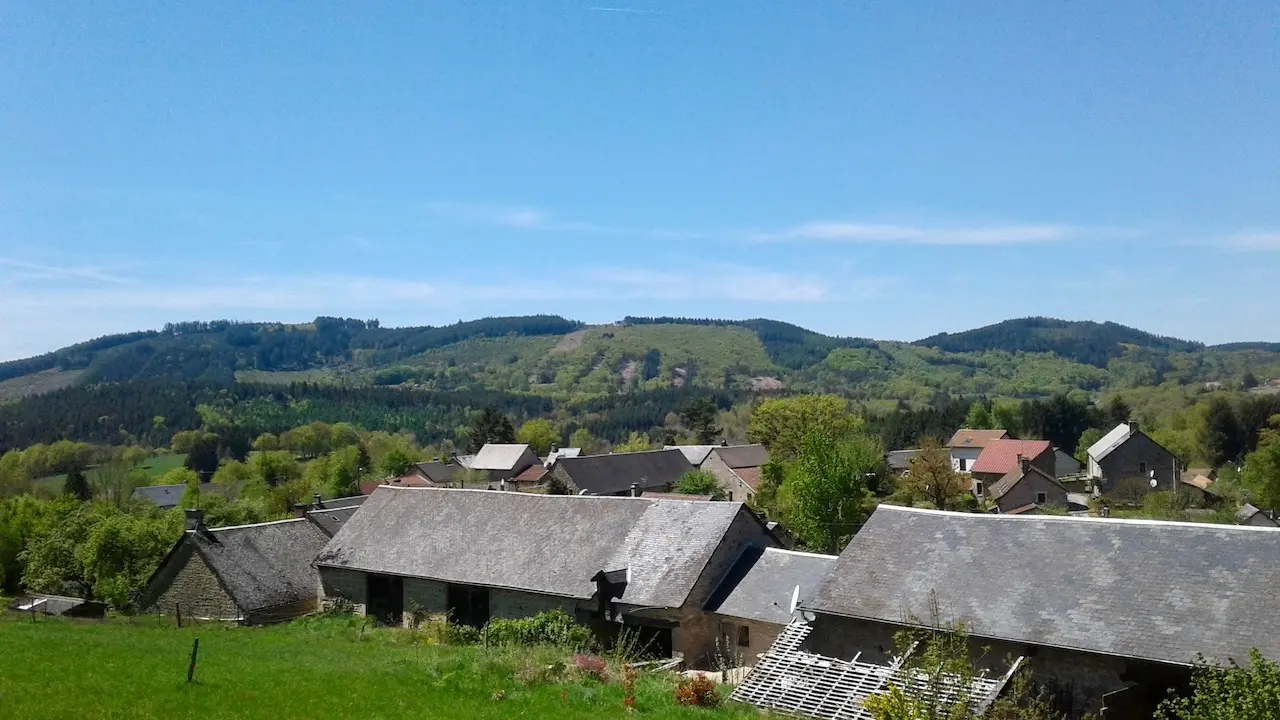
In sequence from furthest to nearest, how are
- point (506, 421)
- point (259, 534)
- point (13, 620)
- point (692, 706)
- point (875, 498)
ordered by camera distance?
point (506, 421) < point (875, 498) < point (259, 534) < point (13, 620) < point (692, 706)

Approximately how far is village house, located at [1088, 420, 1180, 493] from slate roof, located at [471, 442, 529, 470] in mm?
55441

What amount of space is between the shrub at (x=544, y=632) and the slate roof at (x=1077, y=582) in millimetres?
7838

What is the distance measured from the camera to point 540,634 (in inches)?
1107

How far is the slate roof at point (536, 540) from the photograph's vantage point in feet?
97.5

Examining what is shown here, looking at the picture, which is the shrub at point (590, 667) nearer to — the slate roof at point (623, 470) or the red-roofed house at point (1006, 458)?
the slate roof at point (623, 470)

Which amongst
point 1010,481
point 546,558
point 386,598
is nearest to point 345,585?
point 386,598

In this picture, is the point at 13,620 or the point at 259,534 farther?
the point at 259,534

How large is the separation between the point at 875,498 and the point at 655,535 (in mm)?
36758

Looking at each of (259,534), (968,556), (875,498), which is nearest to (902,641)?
(968,556)

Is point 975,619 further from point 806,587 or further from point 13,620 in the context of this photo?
point 13,620

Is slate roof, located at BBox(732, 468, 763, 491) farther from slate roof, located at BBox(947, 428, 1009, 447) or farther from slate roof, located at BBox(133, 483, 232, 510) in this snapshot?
slate roof, located at BBox(133, 483, 232, 510)

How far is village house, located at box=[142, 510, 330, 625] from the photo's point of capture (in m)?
35.5

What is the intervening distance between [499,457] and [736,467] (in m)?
29.6

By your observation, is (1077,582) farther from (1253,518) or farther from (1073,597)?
(1253,518)
